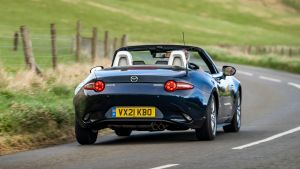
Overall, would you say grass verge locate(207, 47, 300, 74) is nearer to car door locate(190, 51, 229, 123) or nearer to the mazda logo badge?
car door locate(190, 51, 229, 123)

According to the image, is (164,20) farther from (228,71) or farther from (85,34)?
(228,71)

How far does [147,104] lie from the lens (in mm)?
13711

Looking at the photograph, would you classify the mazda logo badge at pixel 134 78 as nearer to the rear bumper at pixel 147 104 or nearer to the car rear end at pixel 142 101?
the car rear end at pixel 142 101

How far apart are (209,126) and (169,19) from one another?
93724 mm

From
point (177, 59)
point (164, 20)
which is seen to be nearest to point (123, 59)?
point (177, 59)

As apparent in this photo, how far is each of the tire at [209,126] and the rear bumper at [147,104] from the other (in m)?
0.14

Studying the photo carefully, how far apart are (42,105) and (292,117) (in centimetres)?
609

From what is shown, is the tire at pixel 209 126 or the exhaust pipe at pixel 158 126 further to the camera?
the tire at pixel 209 126

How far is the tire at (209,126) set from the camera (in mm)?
14195

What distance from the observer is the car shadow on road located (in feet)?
48.0

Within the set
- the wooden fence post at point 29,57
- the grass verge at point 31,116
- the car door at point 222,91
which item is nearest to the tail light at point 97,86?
the grass verge at point 31,116

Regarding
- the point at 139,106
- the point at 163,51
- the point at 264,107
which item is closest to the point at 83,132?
the point at 139,106

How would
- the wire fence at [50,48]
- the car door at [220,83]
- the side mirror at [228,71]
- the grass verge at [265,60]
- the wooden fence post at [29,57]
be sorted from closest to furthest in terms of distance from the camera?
the car door at [220,83]
the side mirror at [228,71]
the wooden fence post at [29,57]
the wire fence at [50,48]
the grass verge at [265,60]

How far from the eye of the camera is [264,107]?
24.0 meters
